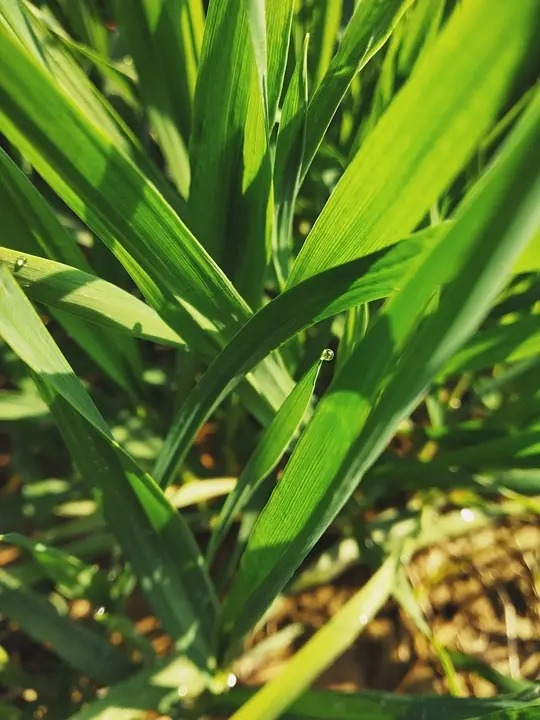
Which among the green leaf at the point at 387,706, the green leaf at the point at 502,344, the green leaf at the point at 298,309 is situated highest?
the green leaf at the point at 298,309

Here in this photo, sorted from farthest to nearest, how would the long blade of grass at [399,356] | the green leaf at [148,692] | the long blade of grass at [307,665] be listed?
the green leaf at [148,692] → the long blade of grass at [307,665] → the long blade of grass at [399,356]

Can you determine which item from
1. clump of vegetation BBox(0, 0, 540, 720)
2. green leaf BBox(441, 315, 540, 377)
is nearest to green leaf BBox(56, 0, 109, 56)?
clump of vegetation BBox(0, 0, 540, 720)

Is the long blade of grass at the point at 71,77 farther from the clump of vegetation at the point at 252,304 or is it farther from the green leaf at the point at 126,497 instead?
the green leaf at the point at 126,497

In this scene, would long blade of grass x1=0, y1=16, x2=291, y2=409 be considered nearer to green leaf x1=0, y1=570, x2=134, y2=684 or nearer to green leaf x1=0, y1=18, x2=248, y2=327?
green leaf x1=0, y1=18, x2=248, y2=327

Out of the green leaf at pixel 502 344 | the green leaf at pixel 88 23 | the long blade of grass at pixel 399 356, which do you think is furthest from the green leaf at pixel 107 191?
the green leaf at pixel 88 23

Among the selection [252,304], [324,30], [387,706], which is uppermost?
[324,30]

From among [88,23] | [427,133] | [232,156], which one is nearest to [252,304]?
[232,156]

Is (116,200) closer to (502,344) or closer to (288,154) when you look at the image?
(288,154)
